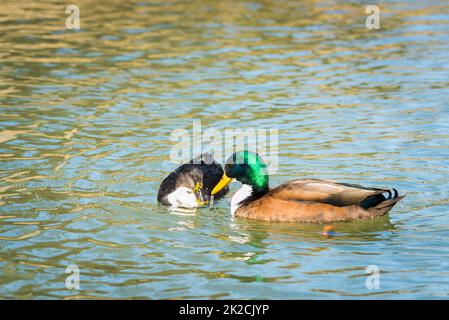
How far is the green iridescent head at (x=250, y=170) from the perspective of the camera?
36.1ft

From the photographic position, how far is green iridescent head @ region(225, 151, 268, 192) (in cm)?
1101

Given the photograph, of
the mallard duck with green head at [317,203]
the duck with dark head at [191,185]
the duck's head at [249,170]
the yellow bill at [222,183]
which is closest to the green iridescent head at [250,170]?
the duck's head at [249,170]

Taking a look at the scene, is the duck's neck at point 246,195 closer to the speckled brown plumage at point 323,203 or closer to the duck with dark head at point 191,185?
the speckled brown plumage at point 323,203

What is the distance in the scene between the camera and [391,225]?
33.2ft

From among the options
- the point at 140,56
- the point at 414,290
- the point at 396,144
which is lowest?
the point at 414,290

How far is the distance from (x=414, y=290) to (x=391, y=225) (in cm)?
195

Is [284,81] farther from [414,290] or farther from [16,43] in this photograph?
[414,290]

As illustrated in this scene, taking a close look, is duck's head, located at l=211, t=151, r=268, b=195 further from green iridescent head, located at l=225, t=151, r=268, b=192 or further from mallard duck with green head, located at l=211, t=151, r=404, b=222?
mallard duck with green head, located at l=211, t=151, r=404, b=222

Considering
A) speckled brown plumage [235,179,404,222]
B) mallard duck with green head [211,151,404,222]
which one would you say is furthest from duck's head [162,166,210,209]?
speckled brown plumage [235,179,404,222]

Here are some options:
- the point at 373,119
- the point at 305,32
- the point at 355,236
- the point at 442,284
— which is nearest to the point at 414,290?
the point at 442,284

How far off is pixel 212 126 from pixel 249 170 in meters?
3.36

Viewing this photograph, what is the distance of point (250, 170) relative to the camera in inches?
433

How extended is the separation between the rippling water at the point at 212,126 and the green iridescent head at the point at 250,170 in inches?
19.8

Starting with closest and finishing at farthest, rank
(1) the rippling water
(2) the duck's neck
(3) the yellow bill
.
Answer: (1) the rippling water, (2) the duck's neck, (3) the yellow bill
